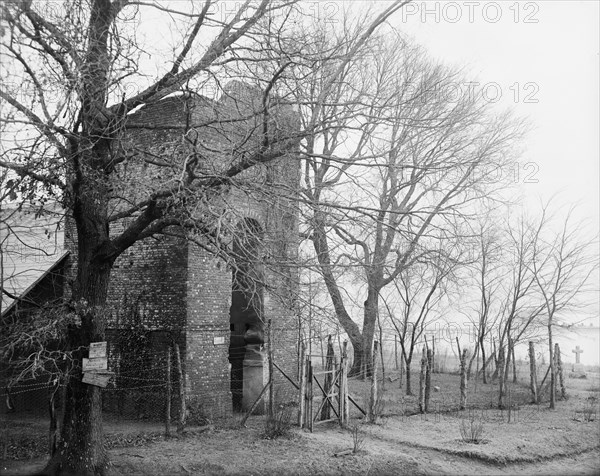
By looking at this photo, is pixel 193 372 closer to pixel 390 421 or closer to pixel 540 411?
pixel 390 421

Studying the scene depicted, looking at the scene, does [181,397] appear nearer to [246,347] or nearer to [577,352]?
[246,347]

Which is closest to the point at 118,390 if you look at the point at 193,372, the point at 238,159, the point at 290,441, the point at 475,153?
the point at 193,372

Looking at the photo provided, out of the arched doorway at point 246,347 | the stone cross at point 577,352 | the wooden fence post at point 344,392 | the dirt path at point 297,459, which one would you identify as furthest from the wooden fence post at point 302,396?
the stone cross at point 577,352

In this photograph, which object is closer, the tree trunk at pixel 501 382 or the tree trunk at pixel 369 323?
the tree trunk at pixel 501 382

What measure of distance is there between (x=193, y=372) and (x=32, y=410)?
18.0ft

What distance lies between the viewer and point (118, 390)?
48.8 feet

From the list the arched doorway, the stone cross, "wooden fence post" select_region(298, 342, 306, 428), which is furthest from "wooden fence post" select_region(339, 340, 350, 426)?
the stone cross

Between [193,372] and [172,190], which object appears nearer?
[172,190]

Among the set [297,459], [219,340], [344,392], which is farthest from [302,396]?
[219,340]

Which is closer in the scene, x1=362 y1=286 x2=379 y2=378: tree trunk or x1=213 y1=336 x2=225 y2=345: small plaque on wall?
x1=213 y1=336 x2=225 y2=345: small plaque on wall

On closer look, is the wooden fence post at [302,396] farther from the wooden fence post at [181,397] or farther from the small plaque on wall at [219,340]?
the wooden fence post at [181,397]

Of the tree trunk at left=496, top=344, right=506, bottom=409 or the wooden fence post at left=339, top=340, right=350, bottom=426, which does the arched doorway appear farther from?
the tree trunk at left=496, top=344, right=506, bottom=409

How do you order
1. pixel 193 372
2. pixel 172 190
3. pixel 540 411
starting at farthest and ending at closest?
pixel 540 411 → pixel 193 372 → pixel 172 190

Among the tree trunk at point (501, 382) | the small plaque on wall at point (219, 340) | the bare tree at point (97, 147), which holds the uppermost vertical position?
the bare tree at point (97, 147)
